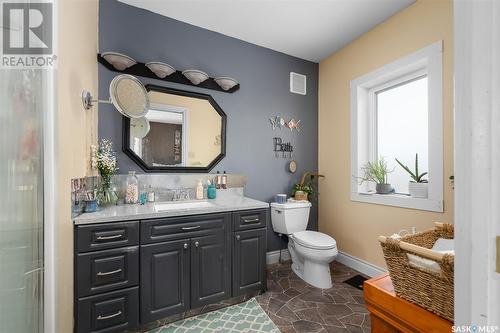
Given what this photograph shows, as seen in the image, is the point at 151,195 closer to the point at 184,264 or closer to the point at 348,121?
the point at 184,264

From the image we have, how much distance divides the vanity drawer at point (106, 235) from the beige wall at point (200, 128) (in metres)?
0.94

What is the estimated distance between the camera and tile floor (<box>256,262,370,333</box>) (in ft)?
5.73

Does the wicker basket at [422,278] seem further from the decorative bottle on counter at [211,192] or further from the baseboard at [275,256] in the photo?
the baseboard at [275,256]

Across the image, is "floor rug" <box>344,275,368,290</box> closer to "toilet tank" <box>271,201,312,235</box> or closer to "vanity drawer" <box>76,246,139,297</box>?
"toilet tank" <box>271,201,312,235</box>

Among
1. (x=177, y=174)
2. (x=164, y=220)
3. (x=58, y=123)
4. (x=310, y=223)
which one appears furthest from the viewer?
(x=310, y=223)

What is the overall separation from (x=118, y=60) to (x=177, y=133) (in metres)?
0.78

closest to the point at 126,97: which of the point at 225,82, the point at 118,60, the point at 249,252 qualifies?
the point at 118,60

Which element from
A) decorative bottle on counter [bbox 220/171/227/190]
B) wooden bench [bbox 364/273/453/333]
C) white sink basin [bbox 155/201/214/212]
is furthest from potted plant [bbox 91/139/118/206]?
wooden bench [bbox 364/273/453/333]

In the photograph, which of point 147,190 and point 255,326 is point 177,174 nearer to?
point 147,190

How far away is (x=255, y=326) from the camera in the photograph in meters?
1.74

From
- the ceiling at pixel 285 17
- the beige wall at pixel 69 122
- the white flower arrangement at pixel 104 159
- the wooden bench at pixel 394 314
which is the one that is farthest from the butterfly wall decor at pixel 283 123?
the wooden bench at pixel 394 314

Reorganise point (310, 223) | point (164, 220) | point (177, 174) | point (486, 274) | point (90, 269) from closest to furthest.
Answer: point (486, 274) → point (90, 269) → point (164, 220) → point (177, 174) → point (310, 223)

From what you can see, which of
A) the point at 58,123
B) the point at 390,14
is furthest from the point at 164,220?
the point at 390,14

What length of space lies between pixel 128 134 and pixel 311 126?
86.6 inches
